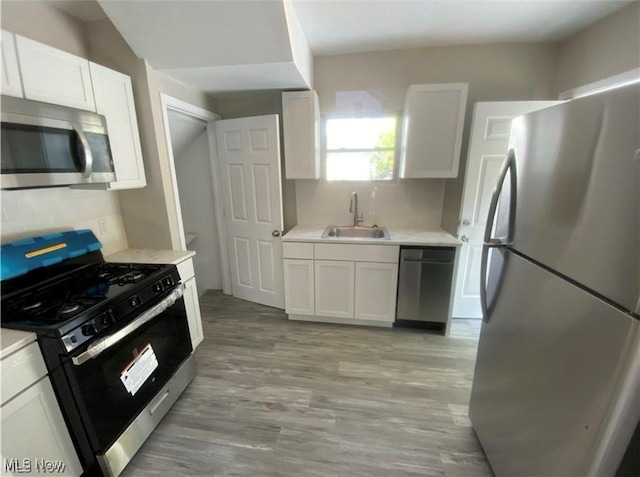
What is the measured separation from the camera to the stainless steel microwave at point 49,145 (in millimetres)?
1212

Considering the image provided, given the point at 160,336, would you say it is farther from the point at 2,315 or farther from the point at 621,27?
the point at 621,27

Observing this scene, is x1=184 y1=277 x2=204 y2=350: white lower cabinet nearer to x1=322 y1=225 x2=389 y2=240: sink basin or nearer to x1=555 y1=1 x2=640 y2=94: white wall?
x1=322 y1=225 x2=389 y2=240: sink basin

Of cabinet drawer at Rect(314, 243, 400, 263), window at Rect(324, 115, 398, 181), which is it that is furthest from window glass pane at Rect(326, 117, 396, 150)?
cabinet drawer at Rect(314, 243, 400, 263)

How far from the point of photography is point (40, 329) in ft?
3.65

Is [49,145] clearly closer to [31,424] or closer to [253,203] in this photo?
[31,424]

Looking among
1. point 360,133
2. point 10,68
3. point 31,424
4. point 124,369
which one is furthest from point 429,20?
point 31,424

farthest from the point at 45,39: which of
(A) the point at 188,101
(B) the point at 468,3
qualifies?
(B) the point at 468,3

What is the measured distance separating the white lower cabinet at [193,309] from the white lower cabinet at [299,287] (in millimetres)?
831

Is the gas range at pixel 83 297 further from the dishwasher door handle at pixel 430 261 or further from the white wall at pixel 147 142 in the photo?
the dishwasher door handle at pixel 430 261

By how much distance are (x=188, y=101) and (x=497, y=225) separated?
102 inches

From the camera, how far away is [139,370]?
1.49 m

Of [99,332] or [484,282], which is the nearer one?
[99,332]

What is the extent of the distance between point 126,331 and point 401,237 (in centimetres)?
218

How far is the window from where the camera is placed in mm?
2869
